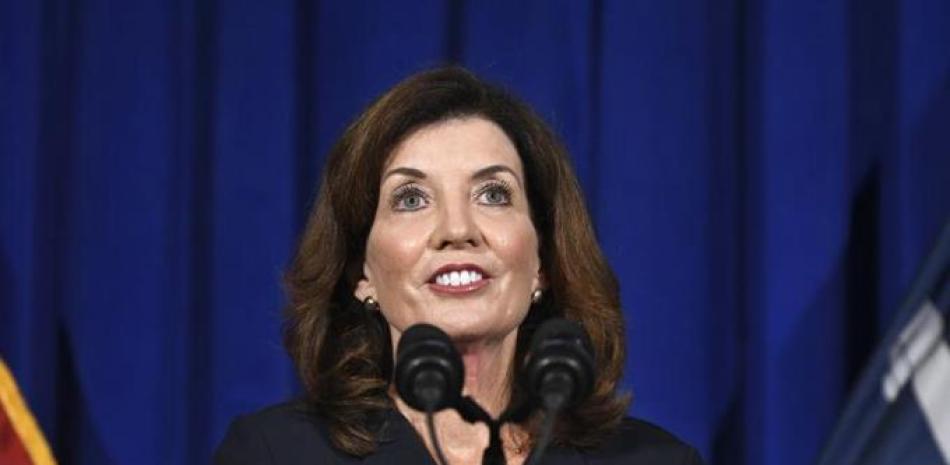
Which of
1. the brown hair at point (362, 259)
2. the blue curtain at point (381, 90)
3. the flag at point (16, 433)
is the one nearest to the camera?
the brown hair at point (362, 259)

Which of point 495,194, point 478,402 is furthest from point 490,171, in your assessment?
point 478,402

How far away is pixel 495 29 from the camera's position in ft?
7.90

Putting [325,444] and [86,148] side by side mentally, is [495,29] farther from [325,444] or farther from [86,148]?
[325,444]

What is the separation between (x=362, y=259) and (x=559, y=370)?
65cm

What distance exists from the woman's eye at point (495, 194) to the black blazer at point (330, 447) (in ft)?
0.86

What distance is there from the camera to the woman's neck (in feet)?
5.96

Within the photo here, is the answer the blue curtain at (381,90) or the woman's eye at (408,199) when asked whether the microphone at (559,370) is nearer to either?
the woman's eye at (408,199)

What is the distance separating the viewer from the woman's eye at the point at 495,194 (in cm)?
182

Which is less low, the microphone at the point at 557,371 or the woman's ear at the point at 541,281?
the microphone at the point at 557,371

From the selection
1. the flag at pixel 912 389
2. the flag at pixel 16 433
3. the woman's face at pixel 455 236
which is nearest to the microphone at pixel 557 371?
the woman's face at pixel 455 236

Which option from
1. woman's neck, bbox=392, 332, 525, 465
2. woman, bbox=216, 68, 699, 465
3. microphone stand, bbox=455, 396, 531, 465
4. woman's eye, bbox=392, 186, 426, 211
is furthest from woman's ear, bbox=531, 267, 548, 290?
microphone stand, bbox=455, 396, 531, 465

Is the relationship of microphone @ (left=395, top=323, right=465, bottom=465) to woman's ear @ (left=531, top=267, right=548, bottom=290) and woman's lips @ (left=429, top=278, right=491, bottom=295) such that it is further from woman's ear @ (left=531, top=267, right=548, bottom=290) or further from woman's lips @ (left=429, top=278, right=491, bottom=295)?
woman's ear @ (left=531, top=267, right=548, bottom=290)

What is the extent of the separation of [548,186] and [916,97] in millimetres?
639

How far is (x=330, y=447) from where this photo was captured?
184cm
